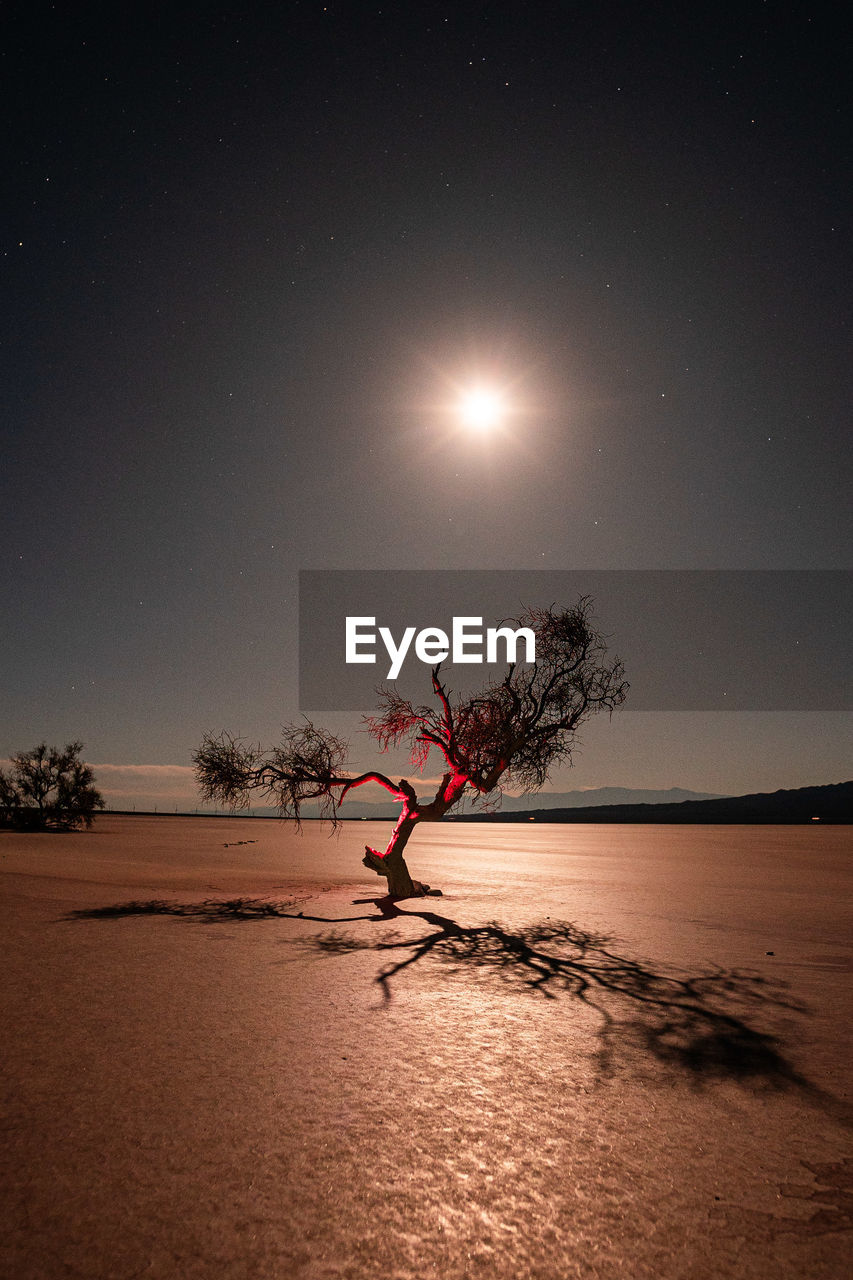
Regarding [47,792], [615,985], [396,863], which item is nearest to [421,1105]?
[615,985]

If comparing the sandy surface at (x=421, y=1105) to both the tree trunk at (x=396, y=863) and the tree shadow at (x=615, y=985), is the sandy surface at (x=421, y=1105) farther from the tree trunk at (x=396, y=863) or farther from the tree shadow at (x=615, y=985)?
the tree trunk at (x=396, y=863)

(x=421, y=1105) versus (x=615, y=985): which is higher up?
(x=421, y=1105)

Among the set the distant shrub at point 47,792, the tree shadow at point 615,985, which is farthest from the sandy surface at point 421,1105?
the distant shrub at point 47,792

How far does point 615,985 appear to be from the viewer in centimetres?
964

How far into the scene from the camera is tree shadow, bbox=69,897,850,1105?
6.68 meters

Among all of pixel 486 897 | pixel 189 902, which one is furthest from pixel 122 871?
pixel 486 897

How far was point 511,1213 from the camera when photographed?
4121 millimetres

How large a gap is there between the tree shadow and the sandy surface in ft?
0.19

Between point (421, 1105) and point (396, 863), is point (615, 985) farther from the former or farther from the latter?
point (396, 863)

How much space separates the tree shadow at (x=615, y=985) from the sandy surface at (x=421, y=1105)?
2.2 inches

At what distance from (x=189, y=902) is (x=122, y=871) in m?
10.1

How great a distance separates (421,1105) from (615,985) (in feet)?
16.3

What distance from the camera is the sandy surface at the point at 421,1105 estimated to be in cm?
386

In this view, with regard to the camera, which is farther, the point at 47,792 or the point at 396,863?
the point at 47,792
